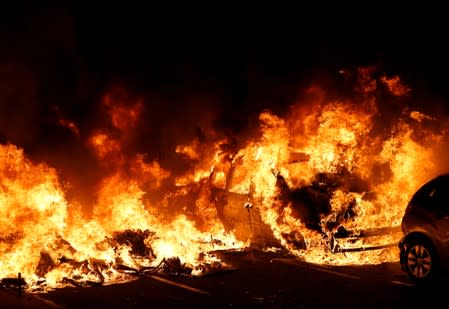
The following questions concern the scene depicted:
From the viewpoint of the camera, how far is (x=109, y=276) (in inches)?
419

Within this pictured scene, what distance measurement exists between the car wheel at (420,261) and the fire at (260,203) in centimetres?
172

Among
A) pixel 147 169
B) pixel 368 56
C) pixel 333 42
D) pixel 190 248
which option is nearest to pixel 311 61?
pixel 333 42

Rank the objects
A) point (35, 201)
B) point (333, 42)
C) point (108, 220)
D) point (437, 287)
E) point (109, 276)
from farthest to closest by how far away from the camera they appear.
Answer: point (333, 42)
point (108, 220)
point (35, 201)
point (109, 276)
point (437, 287)

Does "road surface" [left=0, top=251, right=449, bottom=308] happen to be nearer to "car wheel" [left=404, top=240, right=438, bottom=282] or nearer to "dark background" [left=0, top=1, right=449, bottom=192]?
"car wheel" [left=404, top=240, right=438, bottom=282]

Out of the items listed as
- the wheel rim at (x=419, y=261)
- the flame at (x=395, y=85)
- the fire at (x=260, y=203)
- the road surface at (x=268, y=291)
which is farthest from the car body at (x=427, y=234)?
the flame at (x=395, y=85)

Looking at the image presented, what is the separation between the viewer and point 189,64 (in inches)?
784

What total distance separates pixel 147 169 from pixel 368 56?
7576 mm

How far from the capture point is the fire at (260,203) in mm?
11172

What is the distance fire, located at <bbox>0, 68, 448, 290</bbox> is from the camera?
11.2 meters

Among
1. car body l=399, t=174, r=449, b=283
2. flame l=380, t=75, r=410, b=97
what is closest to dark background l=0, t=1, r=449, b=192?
flame l=380, t=75, r=410, b=97

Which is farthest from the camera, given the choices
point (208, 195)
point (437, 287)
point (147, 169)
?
point (147, 169)

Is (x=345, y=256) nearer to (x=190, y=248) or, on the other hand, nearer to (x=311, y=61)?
(x=190, y=248)

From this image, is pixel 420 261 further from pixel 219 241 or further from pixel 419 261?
pixel 219 241

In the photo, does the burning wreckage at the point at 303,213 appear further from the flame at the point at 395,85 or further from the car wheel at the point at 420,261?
the flame at the point at 395,85
